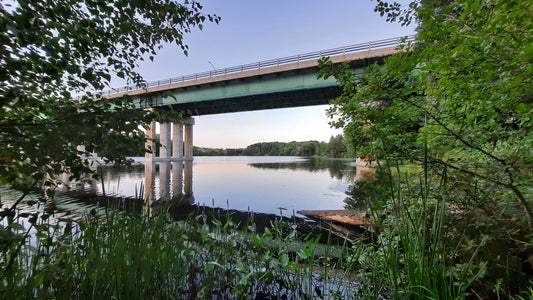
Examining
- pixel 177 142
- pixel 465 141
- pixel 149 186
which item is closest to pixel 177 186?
pixel 149 186

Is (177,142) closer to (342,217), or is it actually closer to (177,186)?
(177,186)

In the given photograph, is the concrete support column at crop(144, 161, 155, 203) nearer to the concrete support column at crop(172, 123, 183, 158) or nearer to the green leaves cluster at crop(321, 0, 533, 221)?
the green leaves cluster at crop(321, 0, 533, 221)

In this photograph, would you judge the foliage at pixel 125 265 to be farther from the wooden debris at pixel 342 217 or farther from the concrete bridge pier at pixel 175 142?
the concrete bridge pier at pixel 175 142

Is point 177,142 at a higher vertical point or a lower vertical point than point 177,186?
higher

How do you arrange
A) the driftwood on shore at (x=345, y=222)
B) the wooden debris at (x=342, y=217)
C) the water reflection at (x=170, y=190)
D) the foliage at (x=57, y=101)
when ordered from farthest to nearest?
the wooden debris at (x=342, y=217)
the driftwood on shore at (x=345, y=222)
the water reflection at (x=170, y=190)
the foliage at (x=57, y=101)

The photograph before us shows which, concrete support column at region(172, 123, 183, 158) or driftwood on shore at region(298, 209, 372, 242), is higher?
concrete support column at region(172, 123, 183, 158)

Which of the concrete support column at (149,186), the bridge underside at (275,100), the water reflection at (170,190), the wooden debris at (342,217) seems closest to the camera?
the concrete support column at (149,186)

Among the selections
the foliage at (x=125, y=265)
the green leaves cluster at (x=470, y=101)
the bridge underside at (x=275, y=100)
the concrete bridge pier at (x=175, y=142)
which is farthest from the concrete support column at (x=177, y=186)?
the concrete bridge pier at (x=175, y=142)

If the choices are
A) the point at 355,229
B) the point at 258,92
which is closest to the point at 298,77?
the point at 258,92

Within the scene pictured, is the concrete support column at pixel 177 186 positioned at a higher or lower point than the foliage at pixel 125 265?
lower

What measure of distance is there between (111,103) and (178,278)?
1946 mm

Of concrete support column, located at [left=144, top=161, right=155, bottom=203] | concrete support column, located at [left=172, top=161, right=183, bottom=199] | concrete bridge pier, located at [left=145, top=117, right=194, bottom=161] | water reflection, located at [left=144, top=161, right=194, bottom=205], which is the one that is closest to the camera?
concrete support column, located at [left=144, top=161, right=155, bottom=203]

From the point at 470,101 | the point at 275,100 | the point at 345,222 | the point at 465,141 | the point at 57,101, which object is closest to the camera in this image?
the point at 57,101

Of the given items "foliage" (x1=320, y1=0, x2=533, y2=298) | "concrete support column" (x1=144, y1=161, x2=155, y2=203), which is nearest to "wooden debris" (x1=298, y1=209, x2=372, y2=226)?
"foliage" (x1=320, y1=0, x2=533, y2=298)
